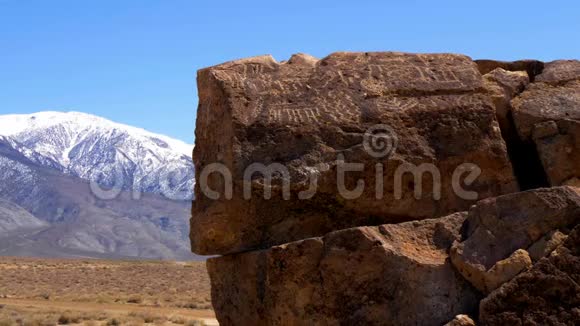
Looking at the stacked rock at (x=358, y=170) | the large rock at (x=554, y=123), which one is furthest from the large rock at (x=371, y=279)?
the large rock at (x=554, y=123)

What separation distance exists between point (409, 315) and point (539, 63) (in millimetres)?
3333

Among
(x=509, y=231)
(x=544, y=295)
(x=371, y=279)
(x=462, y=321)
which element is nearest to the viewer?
(x=544, y=295)

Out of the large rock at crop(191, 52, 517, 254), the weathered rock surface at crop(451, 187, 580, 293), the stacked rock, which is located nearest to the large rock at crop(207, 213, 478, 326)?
the stacked rock

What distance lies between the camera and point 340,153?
253 inches

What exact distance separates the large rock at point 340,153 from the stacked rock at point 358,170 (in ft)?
0.04

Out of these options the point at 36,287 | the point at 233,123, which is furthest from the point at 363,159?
the point at 36,287

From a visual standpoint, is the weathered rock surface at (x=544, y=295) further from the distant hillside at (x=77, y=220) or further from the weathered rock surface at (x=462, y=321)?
the distant hillside at (x=77, y=220)

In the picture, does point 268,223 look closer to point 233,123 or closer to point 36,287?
point 233,123

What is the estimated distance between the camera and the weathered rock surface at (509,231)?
4984 mm

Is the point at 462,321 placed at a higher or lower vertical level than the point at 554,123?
lower

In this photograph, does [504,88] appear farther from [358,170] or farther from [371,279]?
[371,279]

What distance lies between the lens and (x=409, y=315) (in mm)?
5262

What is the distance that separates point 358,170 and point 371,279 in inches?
47.7

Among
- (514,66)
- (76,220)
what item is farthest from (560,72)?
(76,220)
